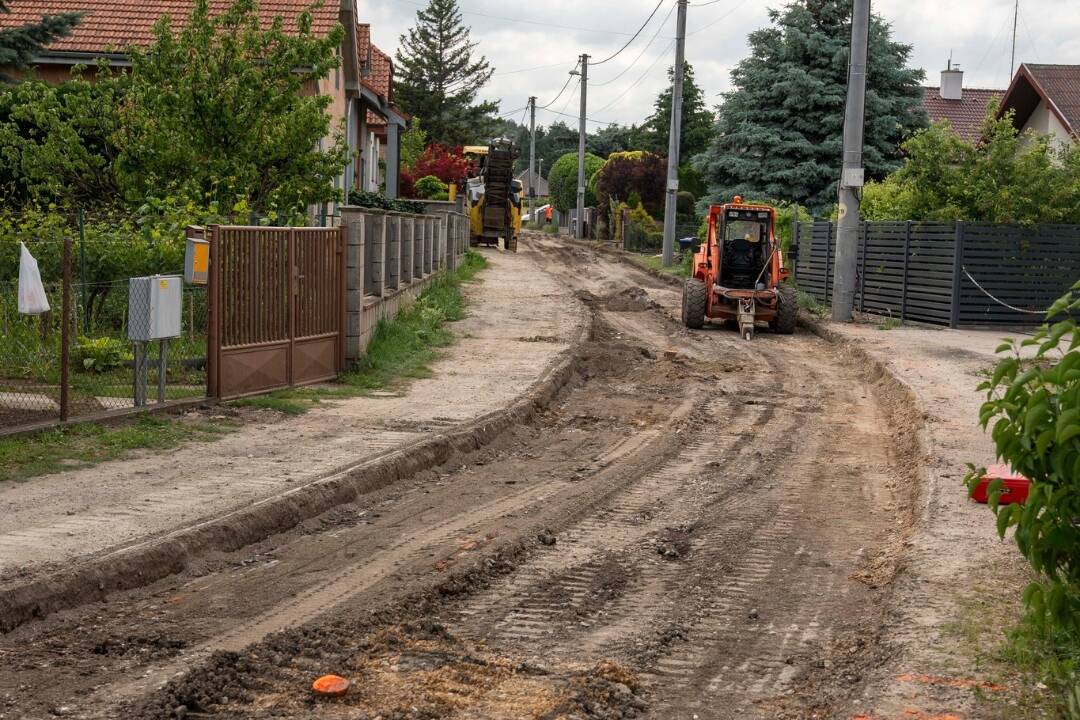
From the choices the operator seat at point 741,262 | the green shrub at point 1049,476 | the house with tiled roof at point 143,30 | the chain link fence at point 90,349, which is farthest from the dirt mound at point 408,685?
the operator seat at point 741,262

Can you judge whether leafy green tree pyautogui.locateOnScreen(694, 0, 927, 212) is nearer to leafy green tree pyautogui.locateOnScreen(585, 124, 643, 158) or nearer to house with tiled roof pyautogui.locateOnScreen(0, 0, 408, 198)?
house with tiled roof pyautogui.locateOnScreen(0, 0, 408, 198)

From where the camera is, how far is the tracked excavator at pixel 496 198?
163ft

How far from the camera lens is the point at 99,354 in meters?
12.9

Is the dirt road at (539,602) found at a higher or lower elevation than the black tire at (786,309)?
lower

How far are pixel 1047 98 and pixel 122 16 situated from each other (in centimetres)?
2579

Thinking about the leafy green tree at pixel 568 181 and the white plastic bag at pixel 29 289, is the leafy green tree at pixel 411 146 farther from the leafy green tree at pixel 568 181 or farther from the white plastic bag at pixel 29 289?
the white plastic bag at pixel 29 289

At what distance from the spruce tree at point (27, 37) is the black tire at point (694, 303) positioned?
14.1 m

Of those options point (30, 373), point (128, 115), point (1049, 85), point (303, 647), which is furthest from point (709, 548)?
point (1049, 85)

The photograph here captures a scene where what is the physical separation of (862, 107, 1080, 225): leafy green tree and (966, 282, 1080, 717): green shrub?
18320mm

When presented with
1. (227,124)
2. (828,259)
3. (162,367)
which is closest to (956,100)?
(828,259)

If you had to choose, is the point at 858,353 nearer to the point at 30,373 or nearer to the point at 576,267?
the point at 30,373

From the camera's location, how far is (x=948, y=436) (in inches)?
486

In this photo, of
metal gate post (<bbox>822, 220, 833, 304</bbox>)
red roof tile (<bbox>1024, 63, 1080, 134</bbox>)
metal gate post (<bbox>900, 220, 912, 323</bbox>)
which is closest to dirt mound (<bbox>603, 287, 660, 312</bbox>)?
metal gate post (<bbox>822, 220, 833, 304</bbox>)

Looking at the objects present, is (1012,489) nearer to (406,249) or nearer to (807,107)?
(406,249)
